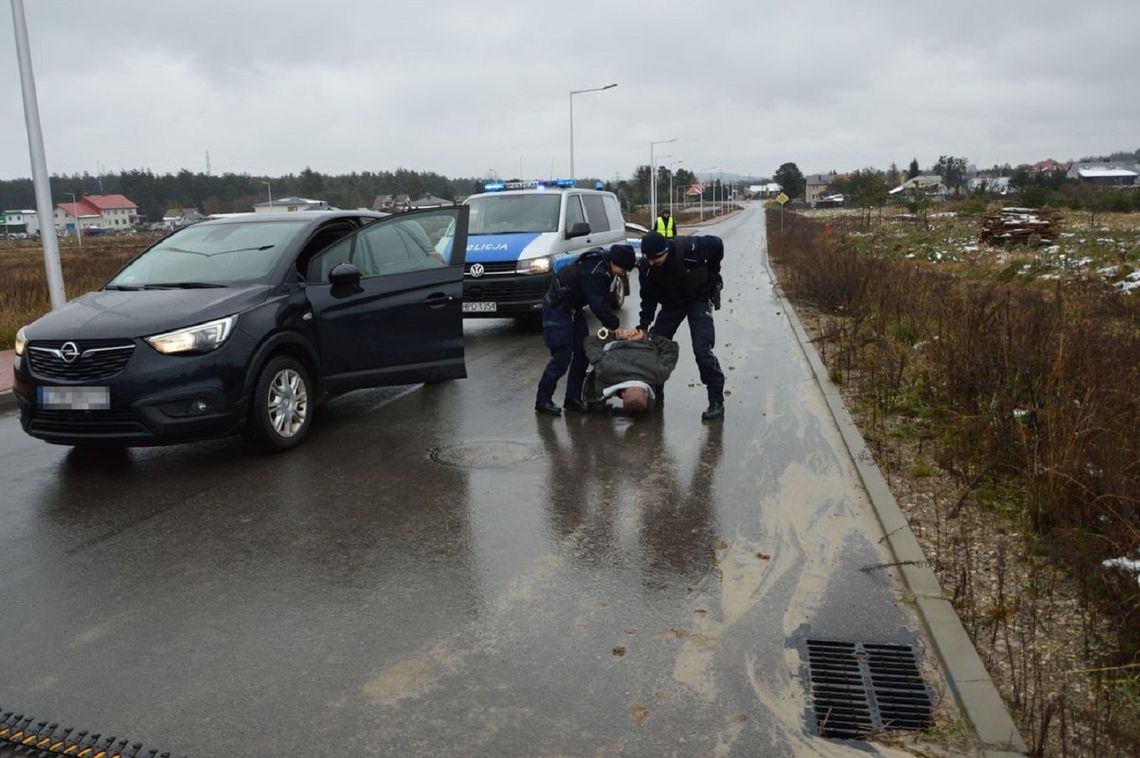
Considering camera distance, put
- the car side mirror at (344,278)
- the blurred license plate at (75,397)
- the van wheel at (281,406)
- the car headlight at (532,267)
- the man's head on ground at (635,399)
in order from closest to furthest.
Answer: the blurred license plate at (75,397)
the van wheel at (281,406)
the car side mirror at (344,278)
the man's head on ground at (635,399)
the car headlight at (532,267)

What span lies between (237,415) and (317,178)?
344 feet

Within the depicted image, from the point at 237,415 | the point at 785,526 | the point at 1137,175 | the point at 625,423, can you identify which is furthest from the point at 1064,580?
the point at 1137,175

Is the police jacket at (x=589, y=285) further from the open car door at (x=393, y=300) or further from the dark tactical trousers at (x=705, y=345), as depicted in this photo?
the open car door at (x=393, y=300)

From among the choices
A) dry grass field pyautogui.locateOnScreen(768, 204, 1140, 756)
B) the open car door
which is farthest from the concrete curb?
the open car door

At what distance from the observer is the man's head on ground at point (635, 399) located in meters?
8.25

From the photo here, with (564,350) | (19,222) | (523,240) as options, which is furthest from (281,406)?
(19,222)

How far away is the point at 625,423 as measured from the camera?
816 cm

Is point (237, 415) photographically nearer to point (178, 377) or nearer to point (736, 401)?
point (178, 377)

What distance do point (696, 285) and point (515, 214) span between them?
7.17m

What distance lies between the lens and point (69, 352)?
6305 mm

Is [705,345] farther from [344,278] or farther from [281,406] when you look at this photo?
[281,406]

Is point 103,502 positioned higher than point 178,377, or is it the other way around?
point 178,377

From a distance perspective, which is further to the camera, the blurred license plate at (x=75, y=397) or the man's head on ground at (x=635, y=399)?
the man's head on ground at (x=635, y=399)

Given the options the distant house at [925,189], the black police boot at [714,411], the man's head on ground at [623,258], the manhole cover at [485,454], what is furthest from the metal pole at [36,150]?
the distant house at [925,189]
